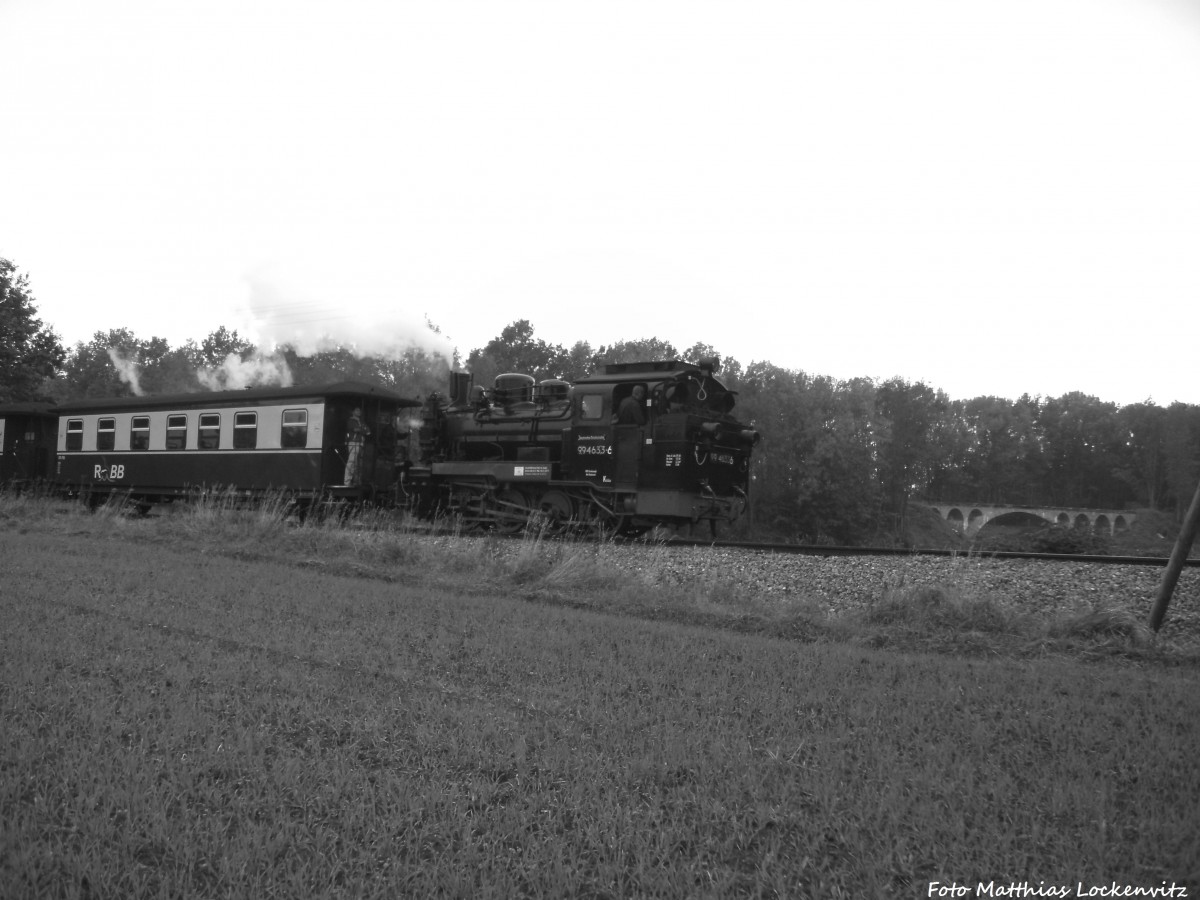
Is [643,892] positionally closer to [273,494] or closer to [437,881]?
[437,881]

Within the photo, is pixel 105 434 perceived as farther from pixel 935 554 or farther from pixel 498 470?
pixel 935 554

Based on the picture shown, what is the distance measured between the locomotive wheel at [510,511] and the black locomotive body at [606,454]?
27mm

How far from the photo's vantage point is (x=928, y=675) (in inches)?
237

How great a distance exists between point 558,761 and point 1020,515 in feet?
176

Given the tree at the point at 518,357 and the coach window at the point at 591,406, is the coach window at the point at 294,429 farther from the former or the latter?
the tree at the point at 518,357

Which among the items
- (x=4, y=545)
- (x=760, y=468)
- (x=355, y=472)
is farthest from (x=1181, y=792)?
(x=760, y=468)

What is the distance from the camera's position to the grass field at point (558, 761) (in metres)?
3.07

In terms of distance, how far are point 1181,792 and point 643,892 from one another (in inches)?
97.2

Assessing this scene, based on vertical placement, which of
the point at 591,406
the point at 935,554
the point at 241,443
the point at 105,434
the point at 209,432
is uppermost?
the point at 591,406

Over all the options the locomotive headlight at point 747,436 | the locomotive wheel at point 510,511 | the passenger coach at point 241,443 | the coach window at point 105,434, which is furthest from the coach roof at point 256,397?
the locomotive headlight at point 747,436

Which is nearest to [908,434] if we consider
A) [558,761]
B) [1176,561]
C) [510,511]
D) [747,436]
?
[747,436]

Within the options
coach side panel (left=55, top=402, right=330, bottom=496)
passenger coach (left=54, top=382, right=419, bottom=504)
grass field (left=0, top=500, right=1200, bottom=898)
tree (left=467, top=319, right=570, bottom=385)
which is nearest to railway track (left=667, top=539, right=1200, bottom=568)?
grass field (left=0, top=500, right=1200, bottom=898)

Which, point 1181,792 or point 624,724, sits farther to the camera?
point 624,724

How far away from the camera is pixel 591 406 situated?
1631 cm
